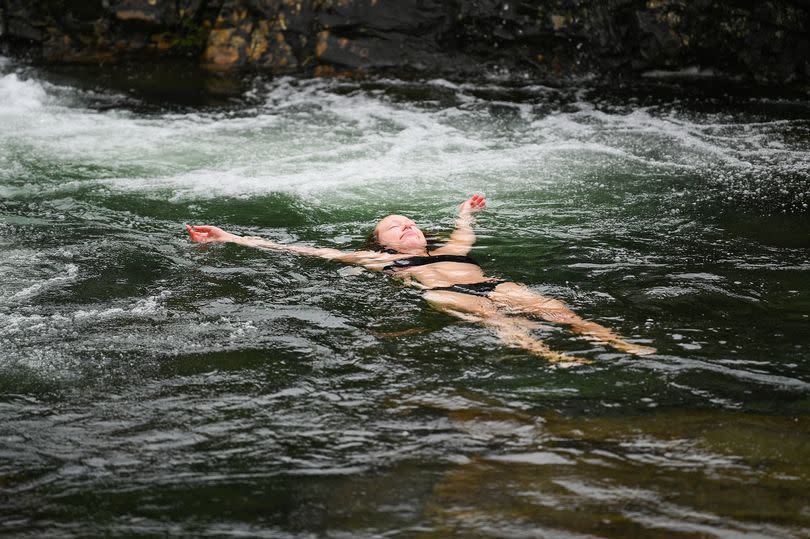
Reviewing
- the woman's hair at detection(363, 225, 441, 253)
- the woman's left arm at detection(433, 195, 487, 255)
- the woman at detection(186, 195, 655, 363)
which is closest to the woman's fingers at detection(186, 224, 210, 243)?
the woman at detection(186, 195, 655, 363)

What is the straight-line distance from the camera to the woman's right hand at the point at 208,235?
6442 millimetres

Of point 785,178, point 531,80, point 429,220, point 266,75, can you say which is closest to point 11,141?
point 266,75

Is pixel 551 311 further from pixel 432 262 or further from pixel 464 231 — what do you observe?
pixel 464 231

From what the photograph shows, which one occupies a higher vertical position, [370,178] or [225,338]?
[370,178]

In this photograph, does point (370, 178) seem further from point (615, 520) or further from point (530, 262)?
point (615, 520)

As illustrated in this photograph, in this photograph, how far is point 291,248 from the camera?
655 cm

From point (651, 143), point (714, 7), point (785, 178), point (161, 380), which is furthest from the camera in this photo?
point (714, 7)

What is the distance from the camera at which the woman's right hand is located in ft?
21.1

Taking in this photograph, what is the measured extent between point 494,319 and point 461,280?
69 centimetres

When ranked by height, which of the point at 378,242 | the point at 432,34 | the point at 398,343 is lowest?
the point at 398,343

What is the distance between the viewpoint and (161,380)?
448 centimetres

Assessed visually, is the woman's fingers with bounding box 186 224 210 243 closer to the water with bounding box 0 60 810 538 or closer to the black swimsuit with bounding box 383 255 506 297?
the water with bounding box 0 60 810 538

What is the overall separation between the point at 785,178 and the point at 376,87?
22.0 feet

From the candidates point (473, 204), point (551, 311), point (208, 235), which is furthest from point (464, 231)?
point (208, 235)
